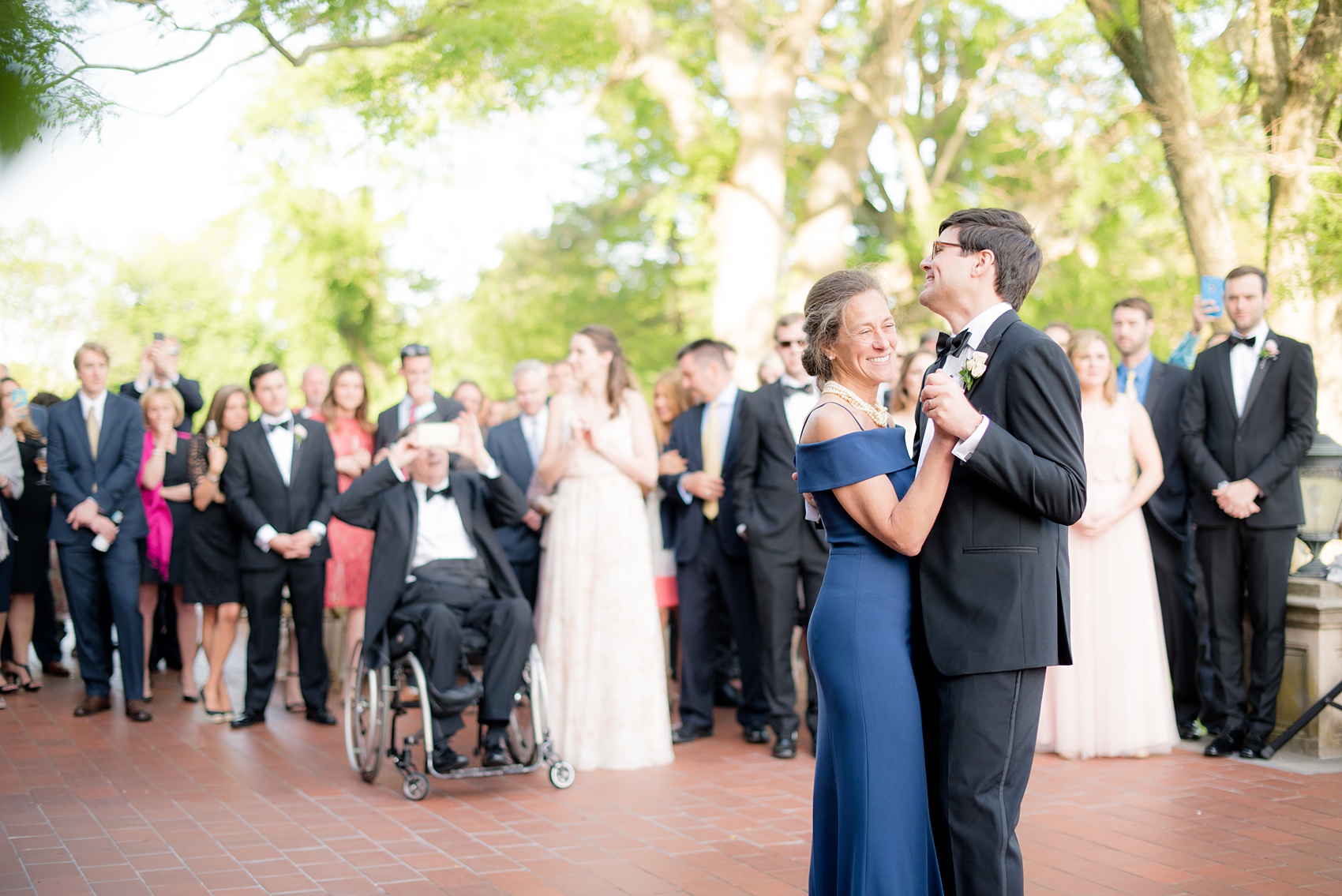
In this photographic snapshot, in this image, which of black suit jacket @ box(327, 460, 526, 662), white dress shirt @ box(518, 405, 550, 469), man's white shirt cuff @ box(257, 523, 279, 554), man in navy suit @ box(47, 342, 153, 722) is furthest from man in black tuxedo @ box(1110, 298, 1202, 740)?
man in navy suit @ box(47, 342, 153, 722)

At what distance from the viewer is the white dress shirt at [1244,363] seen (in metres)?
6.85

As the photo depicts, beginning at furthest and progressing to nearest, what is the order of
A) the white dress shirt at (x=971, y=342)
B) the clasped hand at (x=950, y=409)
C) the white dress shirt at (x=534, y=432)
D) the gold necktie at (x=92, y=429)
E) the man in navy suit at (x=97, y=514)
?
the white dress shirt at (x=534, y=432)
the gold necktie at (x=92, y=429)
the man in navy suit at (x=97, y=514)
the white dress shirt at (x=971, y=342)
the clasped hand at (x=950, y=409)

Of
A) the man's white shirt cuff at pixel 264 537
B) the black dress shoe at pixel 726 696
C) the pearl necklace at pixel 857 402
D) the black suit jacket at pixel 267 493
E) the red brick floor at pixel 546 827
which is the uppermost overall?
the pearl necklace at pixel 857 402

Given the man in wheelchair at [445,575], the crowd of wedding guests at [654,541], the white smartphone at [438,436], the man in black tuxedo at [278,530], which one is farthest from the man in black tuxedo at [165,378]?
the white smartphone at [438,436]

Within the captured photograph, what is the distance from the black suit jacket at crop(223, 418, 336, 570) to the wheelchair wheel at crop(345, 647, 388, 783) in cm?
173

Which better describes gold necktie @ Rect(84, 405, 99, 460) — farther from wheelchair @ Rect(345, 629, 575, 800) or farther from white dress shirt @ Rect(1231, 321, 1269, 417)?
white dress shirt @ Rect(1231, 321, 1269, 417)

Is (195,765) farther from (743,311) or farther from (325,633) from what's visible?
(743,311)

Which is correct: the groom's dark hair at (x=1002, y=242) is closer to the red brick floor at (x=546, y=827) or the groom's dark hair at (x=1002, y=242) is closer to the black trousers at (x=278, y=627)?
the red brick floor at (x=546, y=827)

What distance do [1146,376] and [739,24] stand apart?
34.2 ft

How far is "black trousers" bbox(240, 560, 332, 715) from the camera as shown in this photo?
7973 millimetres

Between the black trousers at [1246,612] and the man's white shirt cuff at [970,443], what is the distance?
463 cm

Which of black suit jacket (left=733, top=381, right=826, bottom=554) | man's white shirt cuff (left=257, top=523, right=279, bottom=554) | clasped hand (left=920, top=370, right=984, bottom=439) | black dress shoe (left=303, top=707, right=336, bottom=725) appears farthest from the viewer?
black dress shoe (left=303, top=707, right=336, bottom=725)

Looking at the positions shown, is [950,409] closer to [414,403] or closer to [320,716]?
[320,716]

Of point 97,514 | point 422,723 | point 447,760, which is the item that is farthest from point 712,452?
point 97,514
